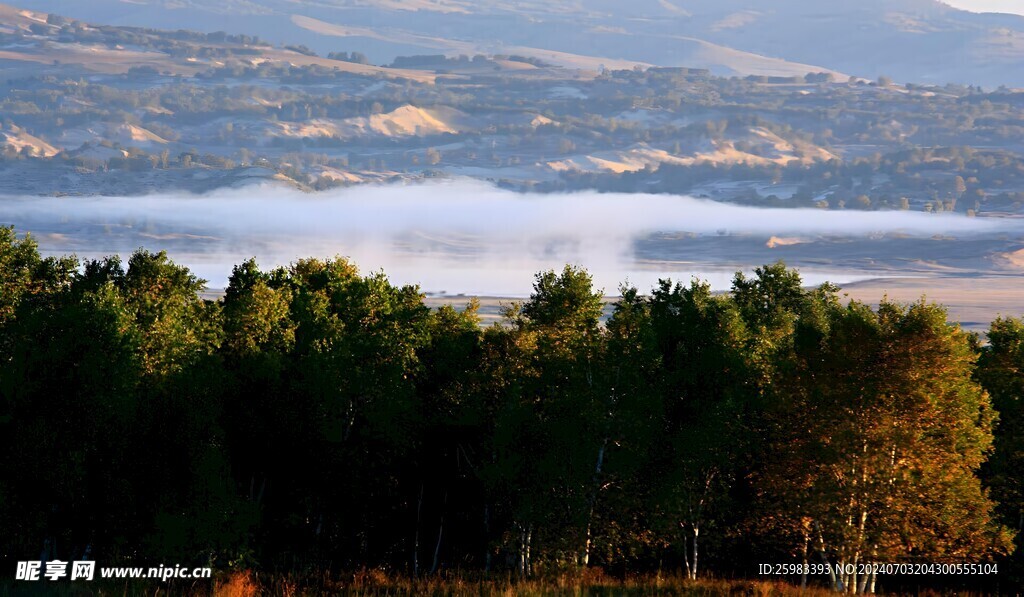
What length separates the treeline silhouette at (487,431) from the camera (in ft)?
153

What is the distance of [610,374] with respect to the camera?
4938 cm

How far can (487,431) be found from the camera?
177 ft

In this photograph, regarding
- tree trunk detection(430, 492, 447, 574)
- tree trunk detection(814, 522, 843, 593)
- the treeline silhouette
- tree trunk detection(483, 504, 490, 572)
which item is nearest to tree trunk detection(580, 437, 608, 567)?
the treeline silhouette

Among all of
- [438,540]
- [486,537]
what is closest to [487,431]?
[486,537]

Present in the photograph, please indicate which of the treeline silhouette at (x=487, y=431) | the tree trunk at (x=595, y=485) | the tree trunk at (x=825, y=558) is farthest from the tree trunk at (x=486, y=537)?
the tree trunk at (x=825, y=558)

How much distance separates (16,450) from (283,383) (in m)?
11.8

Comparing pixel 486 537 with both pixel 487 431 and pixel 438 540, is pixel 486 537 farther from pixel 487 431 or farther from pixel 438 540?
pixel 487 431

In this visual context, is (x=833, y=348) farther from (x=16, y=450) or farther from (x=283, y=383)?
(x=16, y=450)

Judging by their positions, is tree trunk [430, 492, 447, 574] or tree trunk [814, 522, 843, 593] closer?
tree trunk [814, 522, 843, 593]

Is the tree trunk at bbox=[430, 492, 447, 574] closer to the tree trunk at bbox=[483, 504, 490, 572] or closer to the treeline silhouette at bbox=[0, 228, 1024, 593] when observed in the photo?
the treeline silhouette at bbox=[0, 228, 1024, 593]

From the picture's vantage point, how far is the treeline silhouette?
4666cm

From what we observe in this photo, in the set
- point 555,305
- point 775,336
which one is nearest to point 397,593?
point 555,305

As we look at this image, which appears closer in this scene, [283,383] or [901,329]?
[901,329]

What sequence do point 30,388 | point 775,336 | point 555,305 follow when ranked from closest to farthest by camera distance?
point 30,388 < point 555,305 < point 775,336
